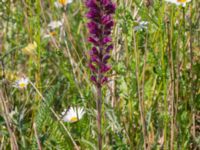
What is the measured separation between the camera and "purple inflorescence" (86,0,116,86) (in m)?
1.06

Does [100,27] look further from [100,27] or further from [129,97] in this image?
[129,97]

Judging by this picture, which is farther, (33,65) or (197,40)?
(33,65)

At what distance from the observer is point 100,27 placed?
1084 mm

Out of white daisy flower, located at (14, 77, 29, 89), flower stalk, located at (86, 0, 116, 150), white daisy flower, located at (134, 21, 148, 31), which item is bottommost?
flower stalk, located at (86, 0, 116, 150)

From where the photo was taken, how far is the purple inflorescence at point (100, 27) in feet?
3.47

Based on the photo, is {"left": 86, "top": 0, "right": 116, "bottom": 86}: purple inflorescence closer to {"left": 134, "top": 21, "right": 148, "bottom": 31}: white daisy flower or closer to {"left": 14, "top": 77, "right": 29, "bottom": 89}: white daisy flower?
{"left": 134, "top": 21, "right": 148, "bottom": 31}: white daisy flower

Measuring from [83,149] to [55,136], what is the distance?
0.61 ft

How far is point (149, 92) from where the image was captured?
5.63 ft

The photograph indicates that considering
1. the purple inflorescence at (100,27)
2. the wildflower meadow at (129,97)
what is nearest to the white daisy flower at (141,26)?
the wildflower meadow at (129,97)

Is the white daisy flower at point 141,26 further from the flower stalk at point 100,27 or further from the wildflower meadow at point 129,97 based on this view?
the flower stalk at point 100,27

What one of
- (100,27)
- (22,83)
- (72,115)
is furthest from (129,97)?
(22,83)

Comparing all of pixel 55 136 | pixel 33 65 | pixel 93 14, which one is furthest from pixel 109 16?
pixel 33 65

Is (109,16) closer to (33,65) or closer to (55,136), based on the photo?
(55,136)

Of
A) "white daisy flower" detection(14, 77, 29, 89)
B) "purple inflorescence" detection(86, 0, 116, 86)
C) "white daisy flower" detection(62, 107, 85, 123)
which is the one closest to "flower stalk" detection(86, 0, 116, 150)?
"purple inflorescence" detection(86, 0, 116, 86)
